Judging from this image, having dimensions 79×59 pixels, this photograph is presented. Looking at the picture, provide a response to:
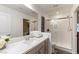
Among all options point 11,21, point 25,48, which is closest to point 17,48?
point 25,48

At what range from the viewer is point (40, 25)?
2.10 m

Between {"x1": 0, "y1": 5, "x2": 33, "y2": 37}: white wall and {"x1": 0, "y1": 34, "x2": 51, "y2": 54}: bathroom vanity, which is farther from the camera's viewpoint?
{"x1": 0, "y1": 5, "x2": 33, "y2": 37}: white wall

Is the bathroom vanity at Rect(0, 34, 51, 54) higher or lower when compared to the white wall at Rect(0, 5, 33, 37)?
lower

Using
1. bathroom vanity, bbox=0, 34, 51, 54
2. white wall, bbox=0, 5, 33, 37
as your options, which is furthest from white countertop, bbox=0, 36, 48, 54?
white wall, bbox=0, 5, 33, 37

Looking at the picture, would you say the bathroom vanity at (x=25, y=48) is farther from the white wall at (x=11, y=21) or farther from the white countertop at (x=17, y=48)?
the white wall at (x=11, y=21)

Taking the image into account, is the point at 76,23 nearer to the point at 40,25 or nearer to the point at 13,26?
the point at 40,25

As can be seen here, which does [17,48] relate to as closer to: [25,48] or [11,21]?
[25,48]

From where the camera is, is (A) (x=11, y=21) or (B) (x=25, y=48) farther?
(A) (x=11, y=21)

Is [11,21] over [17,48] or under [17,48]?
over

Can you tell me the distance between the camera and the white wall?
1.59m

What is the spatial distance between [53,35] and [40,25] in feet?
1.02

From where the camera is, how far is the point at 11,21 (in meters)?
1.71

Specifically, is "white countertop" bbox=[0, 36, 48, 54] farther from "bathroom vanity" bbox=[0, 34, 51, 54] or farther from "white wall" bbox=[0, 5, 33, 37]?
"white wall" bbox=[0, 5, 33, 37]

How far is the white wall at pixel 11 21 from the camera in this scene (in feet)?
5.22
